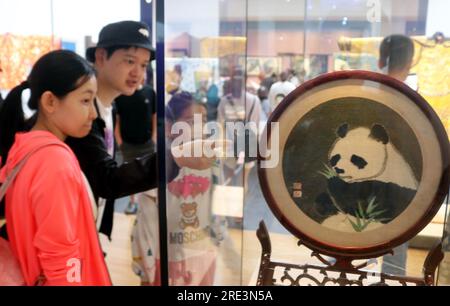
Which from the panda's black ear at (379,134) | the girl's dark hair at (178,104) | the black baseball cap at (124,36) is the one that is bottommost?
the panda's black ear at (379,134)

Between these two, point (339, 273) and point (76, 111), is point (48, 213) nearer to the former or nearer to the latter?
point (76, 111)

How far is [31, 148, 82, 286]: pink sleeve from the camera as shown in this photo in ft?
3.46

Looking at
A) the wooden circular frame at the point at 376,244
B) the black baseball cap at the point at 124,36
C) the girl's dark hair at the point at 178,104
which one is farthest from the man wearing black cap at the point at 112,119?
the wooden circular frame at the point at 376,244

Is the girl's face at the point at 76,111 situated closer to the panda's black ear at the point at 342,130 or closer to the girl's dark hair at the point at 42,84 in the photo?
the girl's dark hair at the point at 42,84

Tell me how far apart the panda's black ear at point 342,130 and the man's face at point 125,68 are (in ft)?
1.73

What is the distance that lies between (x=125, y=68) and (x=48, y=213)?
0.42 metres

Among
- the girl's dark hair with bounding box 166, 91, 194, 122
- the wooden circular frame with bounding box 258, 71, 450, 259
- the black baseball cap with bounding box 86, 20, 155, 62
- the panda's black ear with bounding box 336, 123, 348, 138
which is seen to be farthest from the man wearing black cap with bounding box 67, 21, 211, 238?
the panda's black ear with bounding box 336, 123, 348, 138

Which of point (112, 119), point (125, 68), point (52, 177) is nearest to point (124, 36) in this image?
point (125, 68)

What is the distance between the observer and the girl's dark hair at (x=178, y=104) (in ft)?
3.55

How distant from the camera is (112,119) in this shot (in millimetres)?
1170

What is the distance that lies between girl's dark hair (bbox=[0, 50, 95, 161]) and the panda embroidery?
663 mm

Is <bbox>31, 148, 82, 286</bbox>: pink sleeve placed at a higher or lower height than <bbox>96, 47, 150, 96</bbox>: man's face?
lower

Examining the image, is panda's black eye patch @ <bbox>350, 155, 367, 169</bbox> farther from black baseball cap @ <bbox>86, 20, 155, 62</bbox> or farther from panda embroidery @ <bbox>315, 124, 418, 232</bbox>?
black baseball cap @ <bbox>86, 20, 155, 62</bbox>

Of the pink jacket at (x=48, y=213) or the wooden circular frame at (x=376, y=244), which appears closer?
the wooden circular frame at (x=376, y=244)
